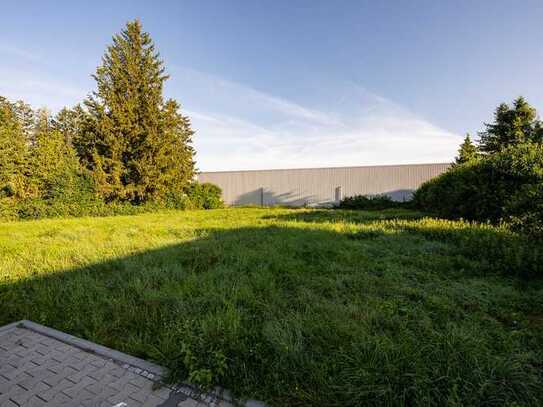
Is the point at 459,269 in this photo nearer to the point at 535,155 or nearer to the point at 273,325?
the point at 273,325

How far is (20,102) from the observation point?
24.8 metres

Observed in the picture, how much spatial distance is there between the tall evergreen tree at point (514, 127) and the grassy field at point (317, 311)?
64.1ft

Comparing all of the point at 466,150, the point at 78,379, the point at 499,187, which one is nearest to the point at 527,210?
the point at 499,187

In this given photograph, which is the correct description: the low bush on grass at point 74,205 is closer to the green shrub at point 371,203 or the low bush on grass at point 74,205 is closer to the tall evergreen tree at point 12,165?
the tall evergreen tree at point 12,165

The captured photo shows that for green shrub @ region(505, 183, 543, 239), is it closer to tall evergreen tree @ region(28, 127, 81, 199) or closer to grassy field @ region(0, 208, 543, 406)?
grassy field @ region(0, 208, 543, 406)

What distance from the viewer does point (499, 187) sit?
22.8ft

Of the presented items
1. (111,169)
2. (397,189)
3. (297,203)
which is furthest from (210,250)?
(397,189)

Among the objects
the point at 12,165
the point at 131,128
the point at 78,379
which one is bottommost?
the point at 78,379

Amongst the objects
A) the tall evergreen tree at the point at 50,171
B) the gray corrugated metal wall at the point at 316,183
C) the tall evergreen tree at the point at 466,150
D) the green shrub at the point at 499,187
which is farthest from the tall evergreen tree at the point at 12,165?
the tall evergreen tree at the point at 466,150

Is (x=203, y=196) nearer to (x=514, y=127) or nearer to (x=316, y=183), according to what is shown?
(x=316, y=183)

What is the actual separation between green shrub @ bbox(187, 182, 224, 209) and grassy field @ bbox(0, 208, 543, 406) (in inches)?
533

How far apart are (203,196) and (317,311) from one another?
18132 mm

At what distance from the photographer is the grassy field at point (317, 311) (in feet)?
5.71

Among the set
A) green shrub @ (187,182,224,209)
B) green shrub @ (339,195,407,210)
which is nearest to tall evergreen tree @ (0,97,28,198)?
green shrub @ (187,182,224,209)
